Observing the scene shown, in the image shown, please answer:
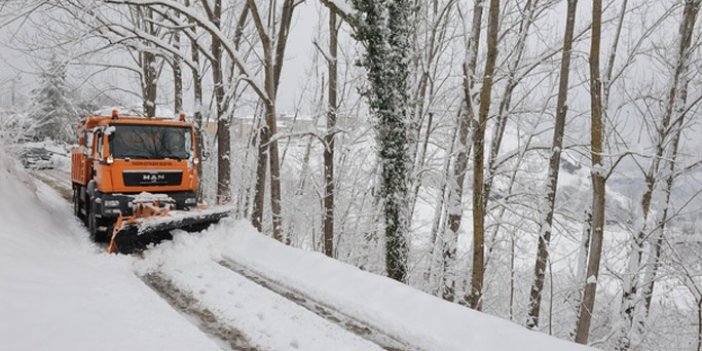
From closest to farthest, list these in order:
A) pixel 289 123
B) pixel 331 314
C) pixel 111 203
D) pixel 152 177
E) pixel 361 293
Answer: pixel 331 314 → pixel 361 293 → pixel 111 203 → pixel 152 177 → pixel 289 123

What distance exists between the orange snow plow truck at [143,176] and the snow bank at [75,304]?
1.07 m

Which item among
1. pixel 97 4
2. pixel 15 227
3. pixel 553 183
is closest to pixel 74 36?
pixel 97 4

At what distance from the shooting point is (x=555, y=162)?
38.4 ft

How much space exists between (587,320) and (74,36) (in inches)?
610

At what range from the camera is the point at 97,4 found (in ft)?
38.5

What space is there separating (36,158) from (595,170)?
31877 millimetres

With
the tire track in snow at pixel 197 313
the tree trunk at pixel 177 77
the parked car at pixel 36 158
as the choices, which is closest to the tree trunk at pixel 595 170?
the tire track in snow at pixel 197 313

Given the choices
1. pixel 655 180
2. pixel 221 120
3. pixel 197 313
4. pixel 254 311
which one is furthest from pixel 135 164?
pixel 655 180

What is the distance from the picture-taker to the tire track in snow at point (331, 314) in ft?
16.5

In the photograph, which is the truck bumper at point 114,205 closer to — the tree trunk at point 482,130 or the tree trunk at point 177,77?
the tree trunk at point 482,130

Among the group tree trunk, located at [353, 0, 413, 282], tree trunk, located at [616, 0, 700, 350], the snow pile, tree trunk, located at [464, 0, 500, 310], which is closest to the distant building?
tree trunk, located at [353, 0, 413, 282]

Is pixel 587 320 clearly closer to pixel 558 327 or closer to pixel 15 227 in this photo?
pixel 558 327

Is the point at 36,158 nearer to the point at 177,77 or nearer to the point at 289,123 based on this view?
the point at 289,123

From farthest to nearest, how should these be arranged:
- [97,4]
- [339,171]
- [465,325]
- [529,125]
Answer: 1. [339,171]
2. [529,125]
3. [97,4]
4. [465,325]
